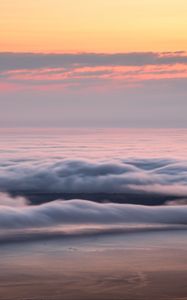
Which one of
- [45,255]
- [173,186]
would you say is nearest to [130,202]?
[173,186]

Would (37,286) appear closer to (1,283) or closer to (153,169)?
(1,283)

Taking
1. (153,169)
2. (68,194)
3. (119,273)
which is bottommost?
(119,273)

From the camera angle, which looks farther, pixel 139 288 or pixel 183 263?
pixel 183 263

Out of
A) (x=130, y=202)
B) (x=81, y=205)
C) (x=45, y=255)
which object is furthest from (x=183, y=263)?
(x=130, y=202)

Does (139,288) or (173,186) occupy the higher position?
(173,186)

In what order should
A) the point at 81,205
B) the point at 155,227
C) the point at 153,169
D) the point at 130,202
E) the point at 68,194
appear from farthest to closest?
1. the point at 153,169
2. the point at 68,194
3. the point at 130,202
4. the point at 81,205
5. the point at 155,227

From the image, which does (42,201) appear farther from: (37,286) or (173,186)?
(37,286)

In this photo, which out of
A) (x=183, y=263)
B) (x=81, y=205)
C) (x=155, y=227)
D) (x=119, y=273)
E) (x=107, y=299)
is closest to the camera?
(x=107, y=299)
